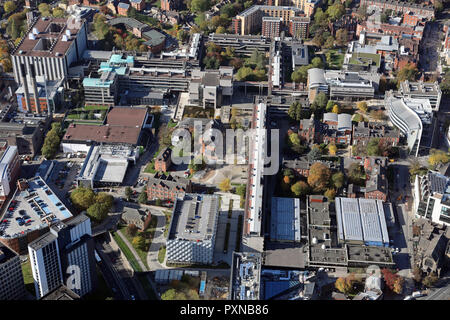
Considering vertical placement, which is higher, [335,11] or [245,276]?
[335,11]

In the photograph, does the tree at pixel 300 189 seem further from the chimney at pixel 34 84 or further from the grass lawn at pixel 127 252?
the chimney at pixel 34 84

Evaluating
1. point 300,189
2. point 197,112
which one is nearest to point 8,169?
point 197,112

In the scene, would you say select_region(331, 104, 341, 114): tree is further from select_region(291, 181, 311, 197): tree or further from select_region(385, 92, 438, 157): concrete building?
select_region(291, 181, 311, 197): tree

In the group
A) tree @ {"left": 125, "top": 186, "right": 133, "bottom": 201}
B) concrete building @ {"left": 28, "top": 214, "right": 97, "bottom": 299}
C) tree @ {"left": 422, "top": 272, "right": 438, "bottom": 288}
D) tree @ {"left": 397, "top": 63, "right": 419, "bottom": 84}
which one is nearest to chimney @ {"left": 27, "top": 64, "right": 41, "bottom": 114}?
tree @ {"left": 125, "top": 186, "right": 133, "bottom": 201}

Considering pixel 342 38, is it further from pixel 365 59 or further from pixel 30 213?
pixel 30 213

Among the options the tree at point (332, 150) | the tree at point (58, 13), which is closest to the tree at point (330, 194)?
the tree at point (332, 150)

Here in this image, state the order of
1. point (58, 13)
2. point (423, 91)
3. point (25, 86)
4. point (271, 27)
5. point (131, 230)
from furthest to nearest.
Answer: point (58, 13)
point (271, 27)
point (423, 91)
point (25, 86)
point (131, 230)

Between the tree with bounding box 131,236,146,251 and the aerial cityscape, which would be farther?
the tree with bounding box 131,236,146,251
